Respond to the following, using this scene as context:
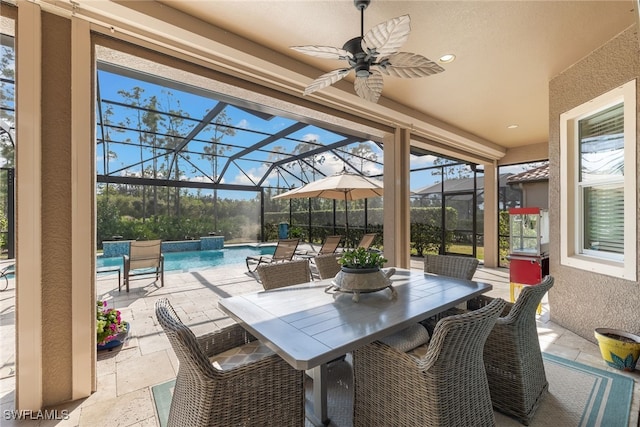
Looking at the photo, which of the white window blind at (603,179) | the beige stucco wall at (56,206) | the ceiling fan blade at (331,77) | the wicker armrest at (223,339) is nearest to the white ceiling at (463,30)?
the ceiling fan blade at (331,77)

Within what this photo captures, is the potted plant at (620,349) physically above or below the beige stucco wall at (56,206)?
below

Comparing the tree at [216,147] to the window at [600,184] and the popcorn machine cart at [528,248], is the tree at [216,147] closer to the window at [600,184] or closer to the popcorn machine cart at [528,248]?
the popcorn machine cart at [528,248]

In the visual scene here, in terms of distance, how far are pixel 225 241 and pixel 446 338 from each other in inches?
476

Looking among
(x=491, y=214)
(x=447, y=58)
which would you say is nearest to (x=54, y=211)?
(x=447, y=58)

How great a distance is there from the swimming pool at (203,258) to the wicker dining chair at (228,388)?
252 inches

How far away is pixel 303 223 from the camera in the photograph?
12.8 meters

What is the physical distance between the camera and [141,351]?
2.89 metres

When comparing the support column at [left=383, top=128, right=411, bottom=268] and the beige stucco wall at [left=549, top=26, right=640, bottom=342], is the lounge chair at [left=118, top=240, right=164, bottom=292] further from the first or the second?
the beige stucco wall at [left=549, top=26, right=640, bottom=342]

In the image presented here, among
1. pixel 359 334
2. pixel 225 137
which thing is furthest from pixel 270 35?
pixel 225 137

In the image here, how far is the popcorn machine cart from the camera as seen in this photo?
408 centimetres

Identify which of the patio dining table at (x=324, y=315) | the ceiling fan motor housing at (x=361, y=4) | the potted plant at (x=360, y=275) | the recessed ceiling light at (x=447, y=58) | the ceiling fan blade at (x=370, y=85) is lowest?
the patio dining table at (x=324, y=315)

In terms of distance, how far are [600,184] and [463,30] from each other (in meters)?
2.29

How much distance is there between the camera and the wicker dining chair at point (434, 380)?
140 cm

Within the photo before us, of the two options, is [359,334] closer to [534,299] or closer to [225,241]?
[534,299]
